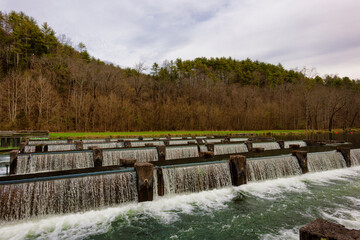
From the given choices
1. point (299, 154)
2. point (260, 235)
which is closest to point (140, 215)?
point (260, 235)

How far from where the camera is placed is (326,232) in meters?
3.66

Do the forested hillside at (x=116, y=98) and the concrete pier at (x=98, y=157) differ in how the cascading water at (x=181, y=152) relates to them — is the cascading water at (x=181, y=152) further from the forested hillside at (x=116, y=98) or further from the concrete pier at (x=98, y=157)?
the forested hillside at (x=116, y=98)

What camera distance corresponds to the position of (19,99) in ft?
126

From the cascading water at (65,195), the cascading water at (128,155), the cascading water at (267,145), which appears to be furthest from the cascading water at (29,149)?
the cascading water at (267,145)

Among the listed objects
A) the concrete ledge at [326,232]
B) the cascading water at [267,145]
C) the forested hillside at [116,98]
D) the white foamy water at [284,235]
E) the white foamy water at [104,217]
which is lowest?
the white foamy water at [284,235]

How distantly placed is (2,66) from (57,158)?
48.7 m

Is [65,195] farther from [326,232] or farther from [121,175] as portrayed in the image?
[326,232]

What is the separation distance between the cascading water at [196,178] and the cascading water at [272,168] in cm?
166

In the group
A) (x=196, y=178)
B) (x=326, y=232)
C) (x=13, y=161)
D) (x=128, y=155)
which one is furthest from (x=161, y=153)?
(x=326, y=232)

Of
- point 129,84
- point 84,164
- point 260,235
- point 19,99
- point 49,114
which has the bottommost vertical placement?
point 260,235

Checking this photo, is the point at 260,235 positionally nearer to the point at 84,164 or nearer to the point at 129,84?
the point at 84,164

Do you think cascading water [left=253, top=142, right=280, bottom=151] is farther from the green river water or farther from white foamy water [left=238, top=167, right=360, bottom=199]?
the green river water

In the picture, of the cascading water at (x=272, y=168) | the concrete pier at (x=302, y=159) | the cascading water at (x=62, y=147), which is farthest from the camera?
the cascading water at (x=62, y=147)

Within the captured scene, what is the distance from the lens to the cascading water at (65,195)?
736cm
